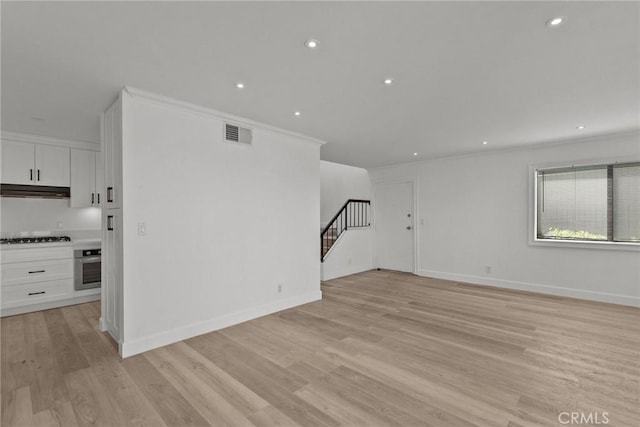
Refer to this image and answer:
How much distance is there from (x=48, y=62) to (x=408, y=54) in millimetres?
2757

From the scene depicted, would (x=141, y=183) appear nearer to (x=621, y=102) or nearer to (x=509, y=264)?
(x=621, y=102)

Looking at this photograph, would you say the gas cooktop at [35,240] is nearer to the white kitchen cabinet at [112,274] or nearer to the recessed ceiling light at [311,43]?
the white kitchen cabinet at [112,274]

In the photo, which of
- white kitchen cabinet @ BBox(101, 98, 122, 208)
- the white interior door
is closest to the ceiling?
white kitchen cabinet @ BBox(101, 98, 122, 208)

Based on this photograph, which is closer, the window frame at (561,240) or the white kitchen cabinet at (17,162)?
the white kitchen cabinet at (17,162)

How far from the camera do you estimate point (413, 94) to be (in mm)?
2963

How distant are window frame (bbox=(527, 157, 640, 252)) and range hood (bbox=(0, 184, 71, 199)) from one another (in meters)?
7.63

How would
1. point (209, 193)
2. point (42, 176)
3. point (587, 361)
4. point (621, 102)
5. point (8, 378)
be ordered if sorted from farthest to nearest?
point (42, 176) < point (209, 193) < point (621, 102) < point (587, 361) < point (8, 378)

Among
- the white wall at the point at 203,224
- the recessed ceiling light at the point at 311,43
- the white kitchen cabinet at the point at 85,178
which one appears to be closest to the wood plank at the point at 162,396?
the white wall at the point at 203,224

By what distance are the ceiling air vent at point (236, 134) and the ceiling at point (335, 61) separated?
29 centimetres

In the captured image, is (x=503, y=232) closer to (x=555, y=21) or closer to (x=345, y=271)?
(x=345, y=271)

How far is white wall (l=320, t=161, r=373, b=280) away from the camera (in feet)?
21.2

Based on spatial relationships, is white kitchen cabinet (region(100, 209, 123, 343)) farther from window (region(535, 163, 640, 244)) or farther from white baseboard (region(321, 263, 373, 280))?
window (region(535, 163, 640, 244))

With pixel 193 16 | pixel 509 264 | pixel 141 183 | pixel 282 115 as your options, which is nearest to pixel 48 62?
pixel 141 183

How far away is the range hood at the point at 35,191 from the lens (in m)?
4.25
